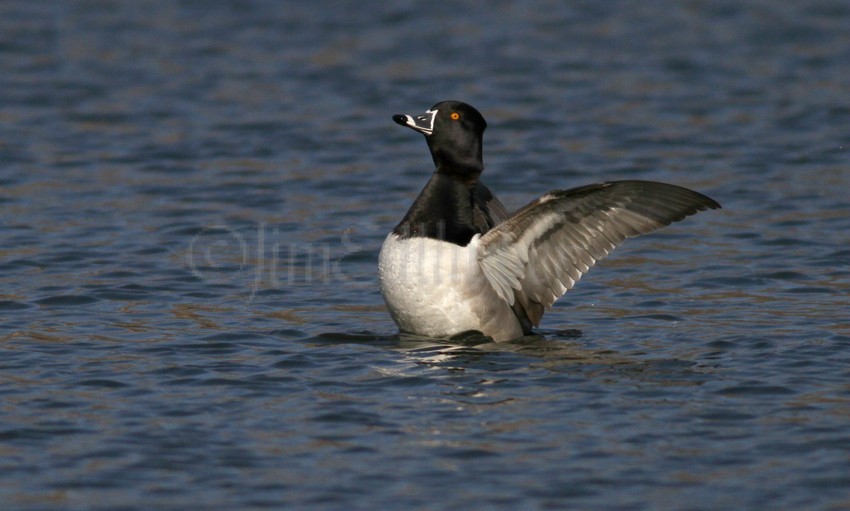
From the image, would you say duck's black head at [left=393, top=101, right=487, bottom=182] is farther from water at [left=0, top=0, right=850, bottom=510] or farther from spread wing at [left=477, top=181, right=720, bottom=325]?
water at [left=0, top=0, right=850, bottom=510]

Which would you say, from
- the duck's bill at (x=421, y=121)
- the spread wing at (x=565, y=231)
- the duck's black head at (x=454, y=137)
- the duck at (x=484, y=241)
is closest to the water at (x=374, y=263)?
the duck at (x=484, y=241)

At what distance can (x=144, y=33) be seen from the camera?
2181 centimetres

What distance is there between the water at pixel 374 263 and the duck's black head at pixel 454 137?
132 centimetres

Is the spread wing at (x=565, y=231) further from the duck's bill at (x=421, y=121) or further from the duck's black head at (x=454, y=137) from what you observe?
the duck's bill at (x=421, y=121)

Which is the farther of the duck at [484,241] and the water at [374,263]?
the duck at [484,241]

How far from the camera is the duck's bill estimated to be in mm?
9898

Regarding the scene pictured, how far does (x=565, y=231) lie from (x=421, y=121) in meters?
1.35

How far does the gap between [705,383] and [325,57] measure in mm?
13146

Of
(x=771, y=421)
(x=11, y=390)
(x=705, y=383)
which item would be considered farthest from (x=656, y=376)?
(x=11, y=390)

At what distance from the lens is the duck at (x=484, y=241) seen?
30.4ft

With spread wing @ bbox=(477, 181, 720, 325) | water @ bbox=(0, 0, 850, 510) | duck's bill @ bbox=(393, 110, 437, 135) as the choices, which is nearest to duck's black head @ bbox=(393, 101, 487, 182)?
duck's bill @ bbox=(393, 110, 437, 135)

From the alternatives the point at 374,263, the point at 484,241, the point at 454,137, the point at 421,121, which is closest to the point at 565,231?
the point at 484,241

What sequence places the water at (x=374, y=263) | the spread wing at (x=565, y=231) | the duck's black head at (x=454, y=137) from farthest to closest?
the duck's black head at (x=454, y=137) → the spread wing at (x=565, y=231) → the water at (x=374, y=263)

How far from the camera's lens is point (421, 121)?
9.97 metres
